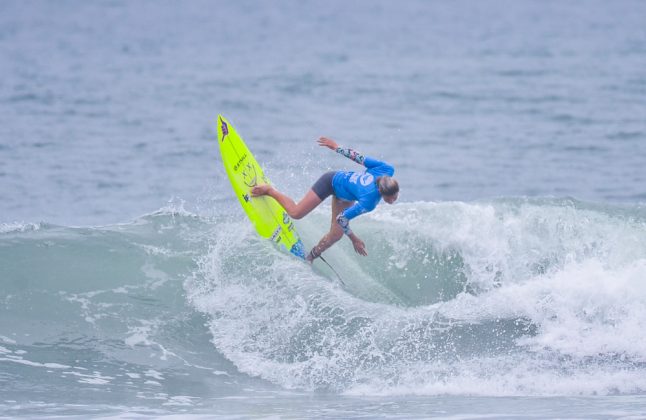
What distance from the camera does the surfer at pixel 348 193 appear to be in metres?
10.7

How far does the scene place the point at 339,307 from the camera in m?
11.4

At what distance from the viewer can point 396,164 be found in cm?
2130

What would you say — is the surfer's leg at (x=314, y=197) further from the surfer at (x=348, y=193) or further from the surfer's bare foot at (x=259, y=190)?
the surfer's bare foot at (x=259, y=190)

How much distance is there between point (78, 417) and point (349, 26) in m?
44.1

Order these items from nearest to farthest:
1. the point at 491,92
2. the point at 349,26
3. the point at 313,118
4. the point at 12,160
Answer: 1. the point at 12,160
2. the point at 313,118
3. the point at 491,92
4. the point at 349,26

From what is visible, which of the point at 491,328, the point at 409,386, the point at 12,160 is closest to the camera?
the point at 409,386

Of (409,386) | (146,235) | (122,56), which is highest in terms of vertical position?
(122,56)

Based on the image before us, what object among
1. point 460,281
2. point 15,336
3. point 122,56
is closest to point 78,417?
point 15,336

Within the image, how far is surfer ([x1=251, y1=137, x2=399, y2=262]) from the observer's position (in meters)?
10.7

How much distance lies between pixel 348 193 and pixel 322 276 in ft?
4.69

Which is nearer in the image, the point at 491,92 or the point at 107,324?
the point at 107,324

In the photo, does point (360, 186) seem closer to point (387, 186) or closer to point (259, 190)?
point (387, 186)

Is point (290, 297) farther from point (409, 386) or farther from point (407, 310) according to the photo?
point (409, 386)

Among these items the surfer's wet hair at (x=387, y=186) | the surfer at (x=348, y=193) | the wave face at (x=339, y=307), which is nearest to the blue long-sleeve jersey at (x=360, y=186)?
the surfer at (x=348, y=193)
